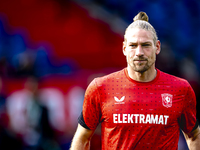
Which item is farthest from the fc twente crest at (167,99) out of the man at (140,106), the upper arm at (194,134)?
the upper arm at (194,134)

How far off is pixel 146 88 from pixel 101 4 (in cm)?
657

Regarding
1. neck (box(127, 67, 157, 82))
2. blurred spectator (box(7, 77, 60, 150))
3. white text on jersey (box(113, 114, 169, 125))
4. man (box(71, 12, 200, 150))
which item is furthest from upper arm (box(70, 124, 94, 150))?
blurred spectator (box(7, 77, 60, 150))

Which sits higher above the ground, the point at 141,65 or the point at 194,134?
the point at 141,65

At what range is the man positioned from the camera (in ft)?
8.93

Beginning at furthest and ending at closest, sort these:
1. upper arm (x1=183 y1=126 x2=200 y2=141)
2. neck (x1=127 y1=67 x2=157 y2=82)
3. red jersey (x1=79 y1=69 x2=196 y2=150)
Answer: upper arm (x1=183 y1=126 x2=200 y2=141), neck (x1=127 y1=67 x2=157 y2=82), red jersey (x1=79 y1=69 x2=196 y2=150)

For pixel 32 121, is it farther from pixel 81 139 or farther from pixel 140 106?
pixel 140 106

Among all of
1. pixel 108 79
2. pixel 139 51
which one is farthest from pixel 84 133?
pixel 139 51

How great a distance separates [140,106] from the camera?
2801mm

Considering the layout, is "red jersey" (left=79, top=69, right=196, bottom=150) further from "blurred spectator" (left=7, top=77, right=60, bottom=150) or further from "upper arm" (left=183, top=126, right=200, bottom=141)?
"blurred spectator" (left=7, top=77, right=60, bottom=150)

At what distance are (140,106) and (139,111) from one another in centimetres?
5

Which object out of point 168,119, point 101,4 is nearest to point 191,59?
point 101,4

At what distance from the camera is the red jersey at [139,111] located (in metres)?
2.71

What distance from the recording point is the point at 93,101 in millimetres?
2891

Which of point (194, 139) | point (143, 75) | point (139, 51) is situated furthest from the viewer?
point (194, 139)
